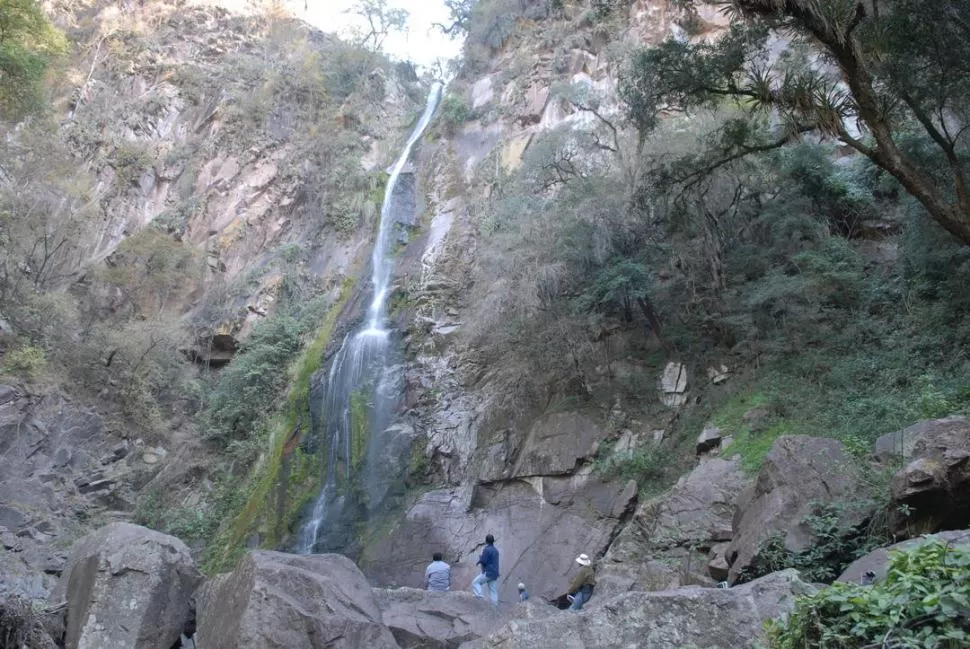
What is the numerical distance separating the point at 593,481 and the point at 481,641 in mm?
9565

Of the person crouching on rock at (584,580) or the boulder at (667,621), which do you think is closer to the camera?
the boulder at (667,621)

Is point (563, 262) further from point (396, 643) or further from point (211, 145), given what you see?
point (211, 145)

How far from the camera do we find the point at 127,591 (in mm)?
8211

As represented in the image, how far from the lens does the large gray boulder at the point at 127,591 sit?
7.94 m

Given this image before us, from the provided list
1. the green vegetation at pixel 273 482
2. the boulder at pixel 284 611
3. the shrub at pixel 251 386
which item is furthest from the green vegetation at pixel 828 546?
the shrub at pixel 251 386

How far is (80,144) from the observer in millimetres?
31109

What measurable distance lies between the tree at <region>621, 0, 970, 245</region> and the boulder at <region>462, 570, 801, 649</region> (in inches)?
238

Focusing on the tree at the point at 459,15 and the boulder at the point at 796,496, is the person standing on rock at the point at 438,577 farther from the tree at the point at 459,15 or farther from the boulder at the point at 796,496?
the tree at the point at 459,15

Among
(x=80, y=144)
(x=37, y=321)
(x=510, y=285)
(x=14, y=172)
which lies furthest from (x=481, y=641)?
(x=80, y=144)

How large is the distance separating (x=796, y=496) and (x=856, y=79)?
556cm

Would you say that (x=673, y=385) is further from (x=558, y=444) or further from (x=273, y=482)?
(x=273, y=482)

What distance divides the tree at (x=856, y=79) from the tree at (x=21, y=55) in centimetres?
1310

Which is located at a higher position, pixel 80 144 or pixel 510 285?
pixel 80 144

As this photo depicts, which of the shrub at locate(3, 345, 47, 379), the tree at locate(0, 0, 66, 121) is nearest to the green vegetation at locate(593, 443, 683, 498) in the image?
the tree at locate(0, 0, 66, 121)
